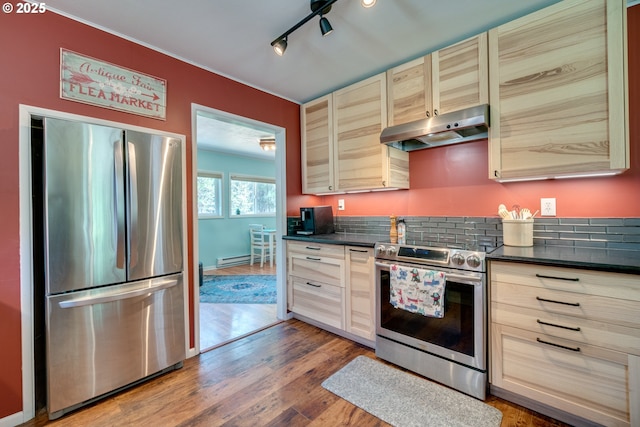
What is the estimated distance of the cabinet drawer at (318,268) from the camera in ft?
8.11

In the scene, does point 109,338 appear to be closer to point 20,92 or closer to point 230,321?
point 230,321

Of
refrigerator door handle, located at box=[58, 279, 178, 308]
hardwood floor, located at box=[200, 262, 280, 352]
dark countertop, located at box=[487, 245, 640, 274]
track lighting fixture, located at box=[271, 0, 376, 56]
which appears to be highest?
track lighting fixture, located at box=[271, 0, 376, 56]

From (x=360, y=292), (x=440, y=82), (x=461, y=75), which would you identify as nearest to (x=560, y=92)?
(x=461, y=75)

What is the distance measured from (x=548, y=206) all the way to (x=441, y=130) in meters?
0.92

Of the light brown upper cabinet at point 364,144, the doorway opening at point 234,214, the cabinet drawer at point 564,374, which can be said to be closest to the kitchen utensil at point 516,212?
the cabinet drawer at point 564,374

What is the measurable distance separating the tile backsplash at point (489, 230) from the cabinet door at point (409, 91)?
0.93 metres

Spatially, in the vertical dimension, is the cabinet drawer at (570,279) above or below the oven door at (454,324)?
above

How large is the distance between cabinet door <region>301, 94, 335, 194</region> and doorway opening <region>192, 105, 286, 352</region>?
290 mm

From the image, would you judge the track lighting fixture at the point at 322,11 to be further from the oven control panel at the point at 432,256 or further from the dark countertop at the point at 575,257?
the dark countertop at the point at 575,257

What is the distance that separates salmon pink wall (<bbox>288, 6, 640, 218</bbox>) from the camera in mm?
1682

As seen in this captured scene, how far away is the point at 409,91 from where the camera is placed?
7.49 ft

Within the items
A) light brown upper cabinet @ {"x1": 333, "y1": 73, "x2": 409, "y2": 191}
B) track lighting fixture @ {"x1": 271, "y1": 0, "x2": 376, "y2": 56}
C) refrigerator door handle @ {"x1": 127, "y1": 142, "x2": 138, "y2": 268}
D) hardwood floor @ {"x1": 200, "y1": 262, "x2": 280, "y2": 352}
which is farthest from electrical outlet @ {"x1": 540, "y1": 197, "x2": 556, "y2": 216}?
refrigerator door handle @ {"x1": 127, "y1": 142, "x2": 138, "y2": 268}

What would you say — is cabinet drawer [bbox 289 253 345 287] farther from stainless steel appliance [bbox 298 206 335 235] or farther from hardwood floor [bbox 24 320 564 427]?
hardwood floor [bbox 24 320 564 427]

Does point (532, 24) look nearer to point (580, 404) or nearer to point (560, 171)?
point (560, 171)
